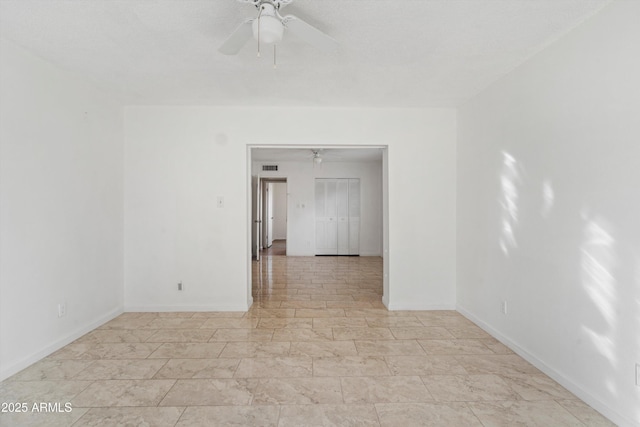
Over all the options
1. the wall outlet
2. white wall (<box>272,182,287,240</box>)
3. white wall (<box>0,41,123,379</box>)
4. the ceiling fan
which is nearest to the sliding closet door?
white wall (<box>272,182,287,240</box>)

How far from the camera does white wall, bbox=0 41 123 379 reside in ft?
7.91

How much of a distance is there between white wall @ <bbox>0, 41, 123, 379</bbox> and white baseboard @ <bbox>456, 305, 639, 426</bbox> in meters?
4.11

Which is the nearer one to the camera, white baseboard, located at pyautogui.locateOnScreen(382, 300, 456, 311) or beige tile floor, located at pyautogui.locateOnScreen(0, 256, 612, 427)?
beige tile floor, located at pyautogui.locateOnScreen(0, 256, 612, 427)

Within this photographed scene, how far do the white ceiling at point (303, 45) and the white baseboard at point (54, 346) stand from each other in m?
2.48

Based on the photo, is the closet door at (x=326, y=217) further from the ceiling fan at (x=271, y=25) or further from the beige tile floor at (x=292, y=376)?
the ceiling fan at (x=271, y=25)

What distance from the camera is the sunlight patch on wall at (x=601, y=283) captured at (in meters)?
1.92

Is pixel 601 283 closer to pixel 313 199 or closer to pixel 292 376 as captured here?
pixel 292 376

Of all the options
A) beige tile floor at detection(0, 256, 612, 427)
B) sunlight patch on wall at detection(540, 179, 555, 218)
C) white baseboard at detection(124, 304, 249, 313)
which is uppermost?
sunlight patch on wall at detection(540, 179, 555, 218)

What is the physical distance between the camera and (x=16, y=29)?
222 cm

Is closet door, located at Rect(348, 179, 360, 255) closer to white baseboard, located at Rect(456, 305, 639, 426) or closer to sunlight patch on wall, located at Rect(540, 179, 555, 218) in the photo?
white baseboard, located at Rect(456, 305, 639, 426)

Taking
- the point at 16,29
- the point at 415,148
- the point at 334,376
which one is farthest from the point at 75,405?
the point at 415,148

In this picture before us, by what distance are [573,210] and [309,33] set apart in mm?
2147

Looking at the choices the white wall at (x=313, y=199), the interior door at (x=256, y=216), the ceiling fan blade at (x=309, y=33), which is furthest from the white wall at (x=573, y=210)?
the interior door at (x=256, y=216)

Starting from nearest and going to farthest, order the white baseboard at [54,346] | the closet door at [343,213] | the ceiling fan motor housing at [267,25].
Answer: the ceiling fan motor housing at [267,25]
the white baseboard at [54,346]
the closet door at [343,213]
